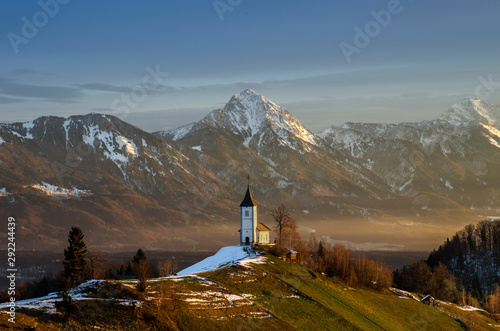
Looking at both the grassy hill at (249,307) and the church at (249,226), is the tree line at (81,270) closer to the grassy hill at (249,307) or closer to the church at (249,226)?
the grassy hill at (249,307)

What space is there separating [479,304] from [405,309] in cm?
6872

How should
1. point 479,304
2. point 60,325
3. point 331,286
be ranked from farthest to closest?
point 479,304
point 331,286
point 60,325

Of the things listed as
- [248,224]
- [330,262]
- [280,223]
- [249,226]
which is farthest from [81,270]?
[330,262]

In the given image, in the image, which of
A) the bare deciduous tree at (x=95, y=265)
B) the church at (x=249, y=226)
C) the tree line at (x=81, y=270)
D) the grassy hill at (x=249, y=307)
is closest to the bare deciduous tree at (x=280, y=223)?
the church at (x=249, y=226)

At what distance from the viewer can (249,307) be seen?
326 feet

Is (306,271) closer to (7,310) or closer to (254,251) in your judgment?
(254,251)

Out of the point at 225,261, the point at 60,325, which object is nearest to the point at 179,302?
the point at 60,325

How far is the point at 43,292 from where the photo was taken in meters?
155

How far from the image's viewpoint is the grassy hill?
8012cm

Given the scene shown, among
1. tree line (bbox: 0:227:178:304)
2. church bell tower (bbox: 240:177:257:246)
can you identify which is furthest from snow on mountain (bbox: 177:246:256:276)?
tree line (bbox: 0:227:178:304)

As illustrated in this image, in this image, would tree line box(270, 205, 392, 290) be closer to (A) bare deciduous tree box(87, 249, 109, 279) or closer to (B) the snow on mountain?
(B) the snow on mountain

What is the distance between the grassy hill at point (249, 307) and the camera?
80125 millimetres

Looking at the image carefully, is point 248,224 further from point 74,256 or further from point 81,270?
point 74,256

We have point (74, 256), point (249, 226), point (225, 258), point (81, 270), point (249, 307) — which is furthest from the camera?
point (249, 226)
